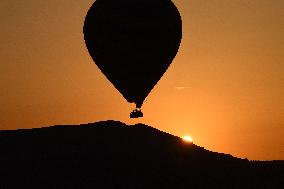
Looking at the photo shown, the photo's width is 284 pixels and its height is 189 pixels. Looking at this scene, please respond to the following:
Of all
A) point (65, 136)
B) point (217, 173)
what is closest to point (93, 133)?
point (65, 136)

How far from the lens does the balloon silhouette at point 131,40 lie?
16203 millimetres

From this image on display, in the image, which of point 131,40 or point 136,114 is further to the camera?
point 131,40

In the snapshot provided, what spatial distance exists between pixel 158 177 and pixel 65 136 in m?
12.3

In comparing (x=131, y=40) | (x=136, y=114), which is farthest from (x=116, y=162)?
(x=136, y=114)

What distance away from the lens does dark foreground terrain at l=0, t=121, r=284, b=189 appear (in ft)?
177

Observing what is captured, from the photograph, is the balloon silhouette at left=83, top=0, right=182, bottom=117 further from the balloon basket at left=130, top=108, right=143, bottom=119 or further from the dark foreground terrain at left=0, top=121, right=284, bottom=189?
the dark foreground terrain at left=0, top=121, right=284, bottom=189

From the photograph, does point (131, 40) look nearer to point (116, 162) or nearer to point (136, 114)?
point (136, 114)

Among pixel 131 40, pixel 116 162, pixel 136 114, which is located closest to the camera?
pixel 136 114

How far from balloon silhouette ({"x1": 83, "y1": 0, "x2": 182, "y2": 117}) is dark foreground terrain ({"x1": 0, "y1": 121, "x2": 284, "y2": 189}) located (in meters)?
35.0

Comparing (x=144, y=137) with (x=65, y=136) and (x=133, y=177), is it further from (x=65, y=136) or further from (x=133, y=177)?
(x=133, y=177)

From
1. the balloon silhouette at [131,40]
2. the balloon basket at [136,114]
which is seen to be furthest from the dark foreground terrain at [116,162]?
the balloon basket at [136,114]

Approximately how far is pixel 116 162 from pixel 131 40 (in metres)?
46.2

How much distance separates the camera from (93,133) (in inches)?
2665

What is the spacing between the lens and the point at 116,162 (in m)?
61.6
